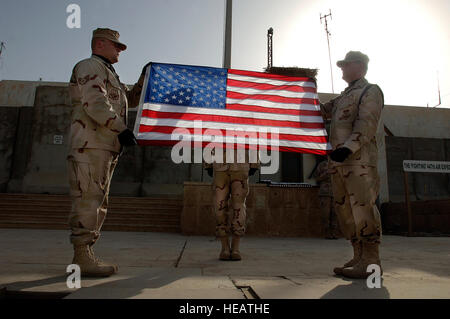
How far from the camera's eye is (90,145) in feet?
7.85

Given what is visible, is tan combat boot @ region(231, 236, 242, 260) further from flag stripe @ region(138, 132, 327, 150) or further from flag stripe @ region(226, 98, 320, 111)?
flag stripe @ region(226, 98, 320, 111)

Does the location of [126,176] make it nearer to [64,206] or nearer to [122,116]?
[64,206]

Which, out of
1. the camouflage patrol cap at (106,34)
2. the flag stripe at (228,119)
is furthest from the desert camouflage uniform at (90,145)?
the flag stripe at (228,119)

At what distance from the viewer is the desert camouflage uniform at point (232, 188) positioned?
364 centimetres

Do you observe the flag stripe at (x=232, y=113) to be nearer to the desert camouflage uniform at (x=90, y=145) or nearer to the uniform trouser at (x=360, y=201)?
the desert camouflage uniform at (x=90, y=145)

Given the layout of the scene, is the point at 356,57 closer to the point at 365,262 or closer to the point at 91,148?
the point at 365,262

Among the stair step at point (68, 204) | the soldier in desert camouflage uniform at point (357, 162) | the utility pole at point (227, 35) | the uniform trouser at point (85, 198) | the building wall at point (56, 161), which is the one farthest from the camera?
the building wall at point (56, 161)

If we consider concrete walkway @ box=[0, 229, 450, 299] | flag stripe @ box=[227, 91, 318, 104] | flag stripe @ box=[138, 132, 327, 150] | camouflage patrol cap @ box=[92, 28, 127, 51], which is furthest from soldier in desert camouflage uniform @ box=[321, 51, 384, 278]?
camouflage patrol cap @ box=[92, 28, 127, 51]

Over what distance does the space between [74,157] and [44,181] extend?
37.5ft

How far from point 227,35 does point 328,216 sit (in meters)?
4.23

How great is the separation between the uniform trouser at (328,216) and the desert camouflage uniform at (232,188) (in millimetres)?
3975
